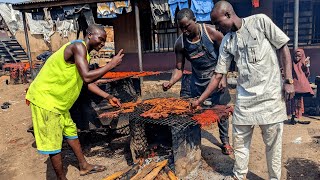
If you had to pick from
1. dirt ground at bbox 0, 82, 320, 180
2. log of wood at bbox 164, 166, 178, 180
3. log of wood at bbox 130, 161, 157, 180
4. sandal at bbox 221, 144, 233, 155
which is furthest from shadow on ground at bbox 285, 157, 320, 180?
log of wood at bbox 130, 161, 157, 180

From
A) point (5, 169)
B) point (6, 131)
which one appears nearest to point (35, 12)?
point (6, 131)

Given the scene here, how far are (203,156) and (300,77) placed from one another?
384 centimetres

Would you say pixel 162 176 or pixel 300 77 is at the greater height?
pixel 300 77

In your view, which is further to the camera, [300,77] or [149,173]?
[300,77]

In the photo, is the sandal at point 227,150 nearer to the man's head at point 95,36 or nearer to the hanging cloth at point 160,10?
the man's head at point 95,36

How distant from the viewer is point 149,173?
3.65 meters

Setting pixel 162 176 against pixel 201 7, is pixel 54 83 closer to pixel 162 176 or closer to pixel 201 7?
pixel 162 176

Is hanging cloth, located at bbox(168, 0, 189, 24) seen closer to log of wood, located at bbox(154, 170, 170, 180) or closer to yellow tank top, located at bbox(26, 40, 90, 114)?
yellow tank top, located at bbox(26, 40, 90, 114)

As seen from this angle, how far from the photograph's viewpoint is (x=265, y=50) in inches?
122

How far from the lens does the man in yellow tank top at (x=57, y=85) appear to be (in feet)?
12.1

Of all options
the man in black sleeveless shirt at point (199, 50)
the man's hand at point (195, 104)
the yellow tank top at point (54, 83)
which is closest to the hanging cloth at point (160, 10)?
the man in black sleeveless shirt at point (199, 50)

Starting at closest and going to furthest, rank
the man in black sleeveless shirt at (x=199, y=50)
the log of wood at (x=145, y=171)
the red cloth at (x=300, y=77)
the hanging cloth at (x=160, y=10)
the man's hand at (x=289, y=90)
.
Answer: the man's hand at (x=289, y=90), the log of wood at (x=145, y=171), the man in black sleeveless shirt at (x=199, y=50), the red cloth at (x=300, y=77), the hanging cloth at (x=160, y=10)

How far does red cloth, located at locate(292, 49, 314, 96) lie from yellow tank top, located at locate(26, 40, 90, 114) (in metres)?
5.59

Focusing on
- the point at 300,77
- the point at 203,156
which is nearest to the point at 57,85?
the point at 203,156
